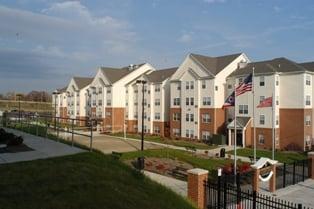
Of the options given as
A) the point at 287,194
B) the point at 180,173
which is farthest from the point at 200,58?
the point at 287,194

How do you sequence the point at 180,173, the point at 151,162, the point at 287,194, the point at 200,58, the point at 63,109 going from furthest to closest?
the point at 63,109 → the point at 200,58 → the point at 151,162 → the point at 180,173 → the point at 287,194

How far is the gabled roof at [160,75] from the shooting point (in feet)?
205

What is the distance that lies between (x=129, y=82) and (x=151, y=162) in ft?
145

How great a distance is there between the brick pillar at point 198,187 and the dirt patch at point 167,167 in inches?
308

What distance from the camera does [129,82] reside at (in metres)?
70.6

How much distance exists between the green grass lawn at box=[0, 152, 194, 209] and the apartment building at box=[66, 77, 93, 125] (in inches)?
2897

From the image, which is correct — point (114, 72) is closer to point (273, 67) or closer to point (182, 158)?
point (273, 67)

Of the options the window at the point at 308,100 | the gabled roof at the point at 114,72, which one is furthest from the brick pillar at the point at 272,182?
the gabled roof at the point at 114,72

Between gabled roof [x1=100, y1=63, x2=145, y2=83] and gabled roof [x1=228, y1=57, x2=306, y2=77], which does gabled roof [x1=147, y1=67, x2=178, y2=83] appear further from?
gabled roof [x1=228, y1=57, x2=306, y2=77]

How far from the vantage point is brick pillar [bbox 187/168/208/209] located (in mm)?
13508

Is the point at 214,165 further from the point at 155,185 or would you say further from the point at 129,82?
→ the point at 129,82

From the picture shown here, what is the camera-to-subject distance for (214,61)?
182ft

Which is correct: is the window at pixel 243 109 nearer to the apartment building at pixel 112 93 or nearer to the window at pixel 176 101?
the window at pixel 176 101

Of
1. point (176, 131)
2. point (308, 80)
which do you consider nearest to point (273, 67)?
point (308, 80)
